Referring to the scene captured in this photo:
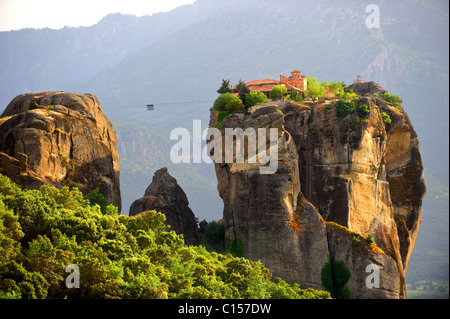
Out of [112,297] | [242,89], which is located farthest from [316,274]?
[112,297]

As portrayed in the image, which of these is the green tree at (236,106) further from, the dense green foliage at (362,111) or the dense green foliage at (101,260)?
the dense green foliage at (101,260)

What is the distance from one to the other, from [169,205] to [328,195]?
2175 cm

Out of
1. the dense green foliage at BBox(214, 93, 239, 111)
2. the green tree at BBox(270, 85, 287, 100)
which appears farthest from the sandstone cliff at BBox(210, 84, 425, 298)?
the green tree at BBox(270, 85, 287, 100)

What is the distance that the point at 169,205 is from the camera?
111m

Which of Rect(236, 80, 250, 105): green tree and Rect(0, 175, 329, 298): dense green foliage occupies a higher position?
Rect(236, 80, 250, 105): green tree

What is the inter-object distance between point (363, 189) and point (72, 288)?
177 ft

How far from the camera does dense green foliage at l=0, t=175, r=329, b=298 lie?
206ft

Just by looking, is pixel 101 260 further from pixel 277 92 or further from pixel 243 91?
pixel 277 92

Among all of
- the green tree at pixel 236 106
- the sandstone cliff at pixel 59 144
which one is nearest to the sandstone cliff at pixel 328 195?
the green tree at pixel 236 106

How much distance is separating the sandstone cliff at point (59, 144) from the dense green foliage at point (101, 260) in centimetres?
796

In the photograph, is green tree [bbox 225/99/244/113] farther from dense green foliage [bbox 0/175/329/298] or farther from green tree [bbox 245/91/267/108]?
dense green foliage [bbox 0/175/329/298]

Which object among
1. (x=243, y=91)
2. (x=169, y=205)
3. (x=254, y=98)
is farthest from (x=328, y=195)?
(x=169, y=205)

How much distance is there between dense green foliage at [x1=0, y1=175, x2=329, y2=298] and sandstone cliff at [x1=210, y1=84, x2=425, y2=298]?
9.47 metres

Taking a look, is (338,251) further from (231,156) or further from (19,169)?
(19,169)
